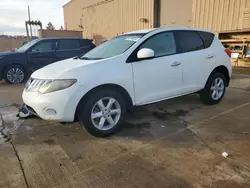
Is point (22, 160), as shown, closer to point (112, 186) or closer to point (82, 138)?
point (82, 138)

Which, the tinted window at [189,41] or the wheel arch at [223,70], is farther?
the wheel arch at [223,70]

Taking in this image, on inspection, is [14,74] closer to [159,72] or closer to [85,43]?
[85,43]

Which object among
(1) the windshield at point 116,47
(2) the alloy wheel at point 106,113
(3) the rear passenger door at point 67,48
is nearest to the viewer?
(2) the alloy wheel at point 106,113

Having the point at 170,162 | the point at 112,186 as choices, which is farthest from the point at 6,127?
the point at 170,162

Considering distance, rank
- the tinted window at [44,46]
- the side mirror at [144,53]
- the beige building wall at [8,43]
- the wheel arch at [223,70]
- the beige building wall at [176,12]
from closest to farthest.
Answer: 1. the side mirror at [144,53]
2. the wheel arch at [223,70]
3. the tinted window at [44,46]
4. the beige building wall at [176,12]
5. the beige building wall at [8,43]

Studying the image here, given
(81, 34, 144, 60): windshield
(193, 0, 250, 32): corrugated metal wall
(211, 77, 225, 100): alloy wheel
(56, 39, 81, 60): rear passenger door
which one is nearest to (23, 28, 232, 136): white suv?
(81, 34, 144, 60): windshield

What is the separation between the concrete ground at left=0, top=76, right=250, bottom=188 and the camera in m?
2.31

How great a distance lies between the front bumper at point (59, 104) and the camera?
2.91m

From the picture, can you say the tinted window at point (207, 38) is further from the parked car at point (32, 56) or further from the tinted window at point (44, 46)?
the tinted window at point (44, 46)

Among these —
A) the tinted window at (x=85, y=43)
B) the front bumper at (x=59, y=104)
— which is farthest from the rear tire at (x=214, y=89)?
the tinted window at (x=85, y=43)

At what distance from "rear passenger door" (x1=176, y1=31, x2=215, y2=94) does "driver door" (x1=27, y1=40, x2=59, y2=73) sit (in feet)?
18.6

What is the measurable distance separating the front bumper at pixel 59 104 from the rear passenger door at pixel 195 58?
211cm

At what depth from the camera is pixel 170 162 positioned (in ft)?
8.59

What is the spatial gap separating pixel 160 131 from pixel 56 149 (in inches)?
63.6
